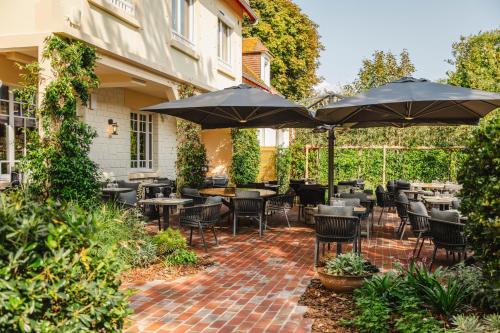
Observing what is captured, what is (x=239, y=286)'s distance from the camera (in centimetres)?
558

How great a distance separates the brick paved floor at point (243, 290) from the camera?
435 centimetres

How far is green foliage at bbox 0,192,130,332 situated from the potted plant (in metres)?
2.84

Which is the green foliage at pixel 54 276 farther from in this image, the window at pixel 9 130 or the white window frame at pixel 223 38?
the white window frame at pixel 223 38

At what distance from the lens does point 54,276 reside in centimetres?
264

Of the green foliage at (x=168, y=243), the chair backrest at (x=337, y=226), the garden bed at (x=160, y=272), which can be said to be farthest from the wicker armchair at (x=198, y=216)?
the chair backrest at (x=337, y=226)

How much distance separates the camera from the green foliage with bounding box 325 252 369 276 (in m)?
5.16

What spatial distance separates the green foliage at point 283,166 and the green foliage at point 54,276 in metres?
15.1

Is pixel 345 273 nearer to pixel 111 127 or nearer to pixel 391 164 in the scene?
pixel 111 127

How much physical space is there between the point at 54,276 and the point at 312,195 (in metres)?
8.46

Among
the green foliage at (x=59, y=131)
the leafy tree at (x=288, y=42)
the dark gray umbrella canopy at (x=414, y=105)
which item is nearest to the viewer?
the dark gray umbrella canopy at (x=414, y=105)

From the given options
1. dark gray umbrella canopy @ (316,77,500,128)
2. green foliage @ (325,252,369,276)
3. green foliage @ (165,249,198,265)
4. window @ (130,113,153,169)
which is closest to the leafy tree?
window @ (130,113,153,169)

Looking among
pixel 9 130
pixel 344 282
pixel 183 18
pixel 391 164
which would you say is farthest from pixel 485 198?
pixel 391 164

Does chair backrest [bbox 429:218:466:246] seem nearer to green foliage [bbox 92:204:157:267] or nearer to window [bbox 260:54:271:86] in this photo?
green foliage [bbox 92:204:157:267]

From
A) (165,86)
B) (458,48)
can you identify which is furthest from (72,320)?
(458,48)
